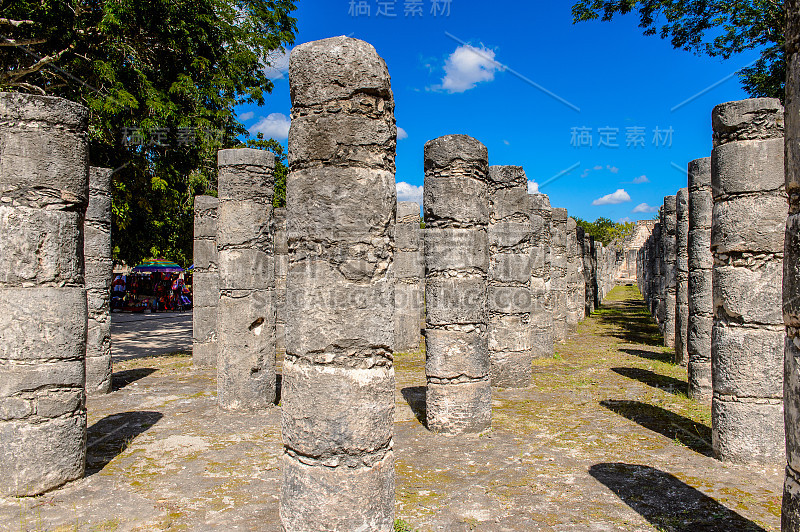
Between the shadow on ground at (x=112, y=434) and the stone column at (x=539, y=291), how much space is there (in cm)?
892

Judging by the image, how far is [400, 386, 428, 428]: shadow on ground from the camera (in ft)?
27.4

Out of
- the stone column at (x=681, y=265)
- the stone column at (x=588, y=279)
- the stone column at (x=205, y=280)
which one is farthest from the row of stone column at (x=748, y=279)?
the stone column at (x=588, y=279)

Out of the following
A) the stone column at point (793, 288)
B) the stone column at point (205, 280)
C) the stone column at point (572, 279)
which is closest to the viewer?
the stone column at point (793, 288)

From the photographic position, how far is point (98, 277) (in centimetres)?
990

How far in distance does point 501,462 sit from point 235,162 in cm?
596

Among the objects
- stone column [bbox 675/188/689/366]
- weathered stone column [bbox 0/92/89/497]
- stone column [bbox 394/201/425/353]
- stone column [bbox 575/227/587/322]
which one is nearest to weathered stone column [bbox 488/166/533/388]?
stone column [bbox 394/201/425/353]

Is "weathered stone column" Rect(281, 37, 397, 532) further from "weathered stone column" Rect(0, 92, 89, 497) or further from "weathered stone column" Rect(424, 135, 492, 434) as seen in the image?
"weathered stone column" Rect(424, 135, 492, 434)

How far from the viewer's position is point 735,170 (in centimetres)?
666

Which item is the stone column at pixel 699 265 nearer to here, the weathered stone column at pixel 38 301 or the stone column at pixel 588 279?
the weathered stone column at pixel 38 301

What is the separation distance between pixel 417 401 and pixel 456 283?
256cm

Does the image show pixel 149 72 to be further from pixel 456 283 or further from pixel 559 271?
pixel 559 271

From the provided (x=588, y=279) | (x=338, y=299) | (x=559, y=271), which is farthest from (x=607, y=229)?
(x=338, y=299)

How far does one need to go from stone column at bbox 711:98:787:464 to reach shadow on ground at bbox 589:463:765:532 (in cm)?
124

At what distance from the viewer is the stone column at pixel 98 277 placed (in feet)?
31.8
